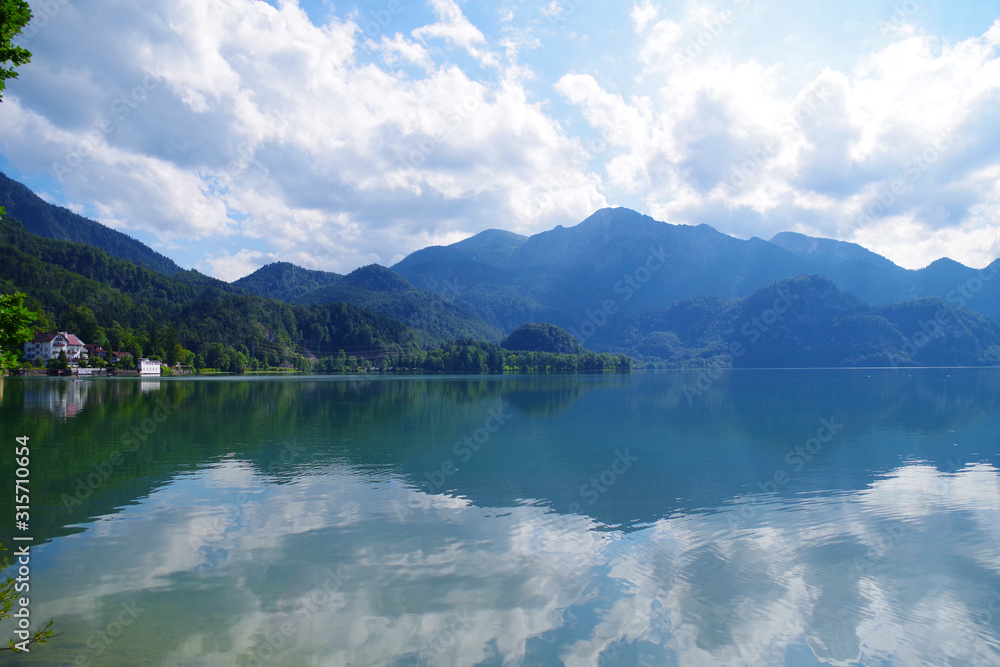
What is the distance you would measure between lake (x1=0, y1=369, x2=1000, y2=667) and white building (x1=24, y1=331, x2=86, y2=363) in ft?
384

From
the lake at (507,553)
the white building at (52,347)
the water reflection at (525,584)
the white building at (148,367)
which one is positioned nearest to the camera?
the water reflection at (525,584)

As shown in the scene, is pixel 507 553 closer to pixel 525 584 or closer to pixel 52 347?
pixel 525 584

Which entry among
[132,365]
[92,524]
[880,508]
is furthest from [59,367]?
[880,508]

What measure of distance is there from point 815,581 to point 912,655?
9.41 feet

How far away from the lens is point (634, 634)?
9.80m

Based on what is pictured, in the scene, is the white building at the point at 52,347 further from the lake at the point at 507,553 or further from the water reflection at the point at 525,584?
the water reflection at the point at 525,584

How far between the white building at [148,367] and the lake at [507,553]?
110893 millimetres

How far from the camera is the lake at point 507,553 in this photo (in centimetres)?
950

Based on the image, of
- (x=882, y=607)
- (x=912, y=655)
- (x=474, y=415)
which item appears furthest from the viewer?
(x=474, y=415)

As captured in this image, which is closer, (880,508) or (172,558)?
(172,558)

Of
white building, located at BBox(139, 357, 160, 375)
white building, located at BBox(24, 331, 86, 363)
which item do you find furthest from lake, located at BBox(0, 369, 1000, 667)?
white building, located at BBox(24, 331, 86, 363)

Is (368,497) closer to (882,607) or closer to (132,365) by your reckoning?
(882,607)

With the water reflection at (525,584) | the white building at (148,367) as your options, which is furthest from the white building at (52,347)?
the water reflection at (525,584)

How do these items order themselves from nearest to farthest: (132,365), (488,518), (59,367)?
(488,518) → (59,367) → (132,365)
